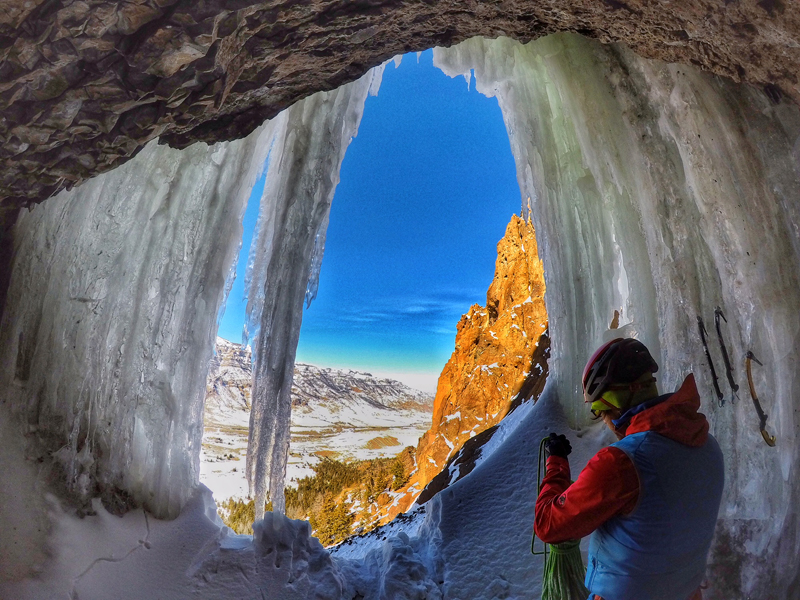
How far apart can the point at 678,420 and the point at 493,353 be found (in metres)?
17.9

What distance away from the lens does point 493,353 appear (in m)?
19.0

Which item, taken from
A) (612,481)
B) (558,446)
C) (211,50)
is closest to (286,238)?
(211,50)

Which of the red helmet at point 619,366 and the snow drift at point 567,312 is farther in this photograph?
the snow drift at point 567,312

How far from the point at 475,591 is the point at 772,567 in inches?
67.8

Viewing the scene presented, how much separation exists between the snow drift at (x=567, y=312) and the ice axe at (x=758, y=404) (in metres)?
0.04

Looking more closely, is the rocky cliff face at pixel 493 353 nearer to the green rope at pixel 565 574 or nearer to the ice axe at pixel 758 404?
the ice axe at pixel 758 404

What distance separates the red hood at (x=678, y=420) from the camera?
1.42m

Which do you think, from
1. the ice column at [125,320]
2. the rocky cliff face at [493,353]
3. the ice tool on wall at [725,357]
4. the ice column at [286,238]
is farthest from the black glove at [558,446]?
the rocky cliff face at [493,353]

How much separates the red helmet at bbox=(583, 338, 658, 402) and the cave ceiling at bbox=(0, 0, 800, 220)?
4.53 feet

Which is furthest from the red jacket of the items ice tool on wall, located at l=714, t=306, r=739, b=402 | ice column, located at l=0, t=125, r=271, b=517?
ice column, located at l=0, t=125, r=271, b=517

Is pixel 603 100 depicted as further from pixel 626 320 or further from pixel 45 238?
pixel 45 238

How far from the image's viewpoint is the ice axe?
94.7 inches

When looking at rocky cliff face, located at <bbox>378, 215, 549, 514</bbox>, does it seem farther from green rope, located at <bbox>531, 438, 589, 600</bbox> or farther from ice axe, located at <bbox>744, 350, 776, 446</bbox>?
green rope, located at <bbox>531, 438, 589, 600</bbox>

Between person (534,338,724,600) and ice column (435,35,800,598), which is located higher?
ice column (435,35,800,598)
